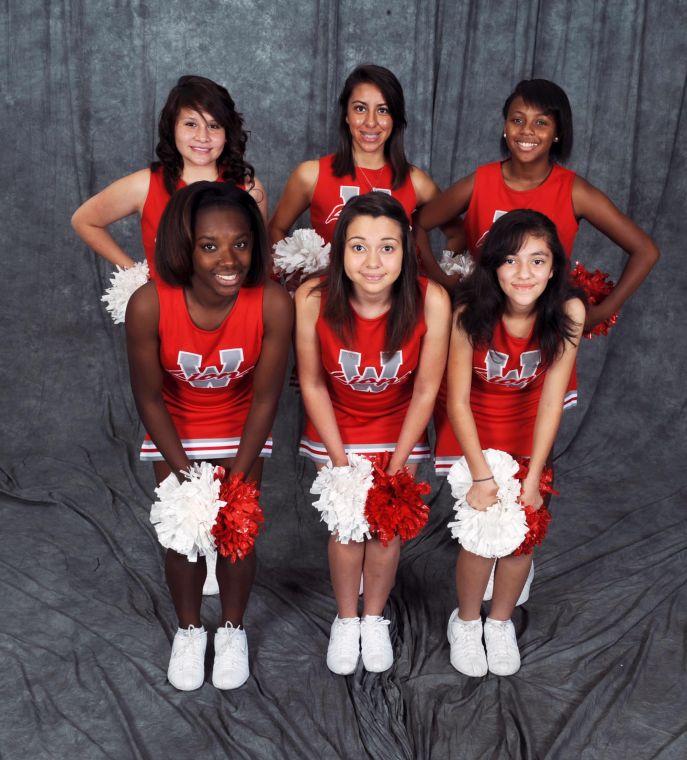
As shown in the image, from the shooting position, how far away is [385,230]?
2.61 m

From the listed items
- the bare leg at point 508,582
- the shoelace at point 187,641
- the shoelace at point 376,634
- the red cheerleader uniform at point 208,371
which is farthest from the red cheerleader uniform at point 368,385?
the shoelace at point 187,641

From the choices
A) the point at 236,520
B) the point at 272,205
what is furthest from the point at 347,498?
the point at 272,205

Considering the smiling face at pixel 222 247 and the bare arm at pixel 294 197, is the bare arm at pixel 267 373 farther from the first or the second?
the bare arm at pixel 294 197

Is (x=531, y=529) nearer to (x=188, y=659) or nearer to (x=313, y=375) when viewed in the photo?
(x=313, y=375)

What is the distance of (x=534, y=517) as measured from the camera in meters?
2.78

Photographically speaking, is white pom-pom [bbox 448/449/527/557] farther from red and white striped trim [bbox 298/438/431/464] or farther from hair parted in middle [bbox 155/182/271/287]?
hair parted in middle [bbox 155/182/271/287]

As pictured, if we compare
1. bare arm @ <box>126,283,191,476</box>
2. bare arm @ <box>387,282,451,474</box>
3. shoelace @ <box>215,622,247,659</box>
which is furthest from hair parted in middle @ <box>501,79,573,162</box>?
shoelace @ <box>215,622,247,659</box>

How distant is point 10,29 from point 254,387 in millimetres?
2629

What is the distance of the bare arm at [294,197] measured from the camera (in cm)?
329

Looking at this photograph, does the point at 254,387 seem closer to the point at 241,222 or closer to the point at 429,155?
the point at 241,222

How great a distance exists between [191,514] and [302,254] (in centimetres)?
97

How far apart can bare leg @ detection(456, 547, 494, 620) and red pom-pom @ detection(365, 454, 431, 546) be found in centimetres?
26

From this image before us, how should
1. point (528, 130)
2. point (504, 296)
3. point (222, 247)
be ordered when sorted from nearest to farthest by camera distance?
1. point (222, 247)
2. point (504, 296)
3. point (528, 130)

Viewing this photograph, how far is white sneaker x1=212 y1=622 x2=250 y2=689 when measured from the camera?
9.12 ft
